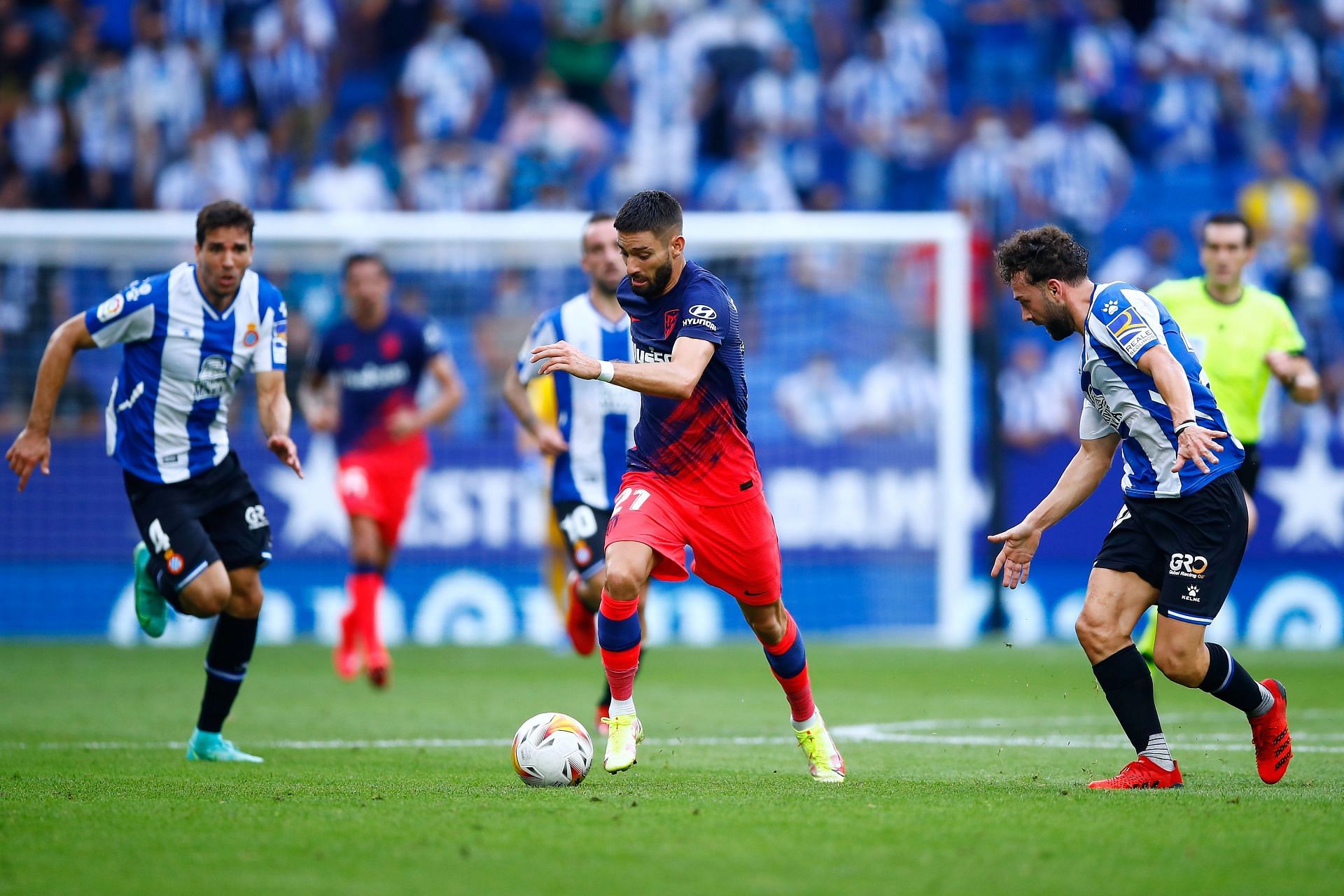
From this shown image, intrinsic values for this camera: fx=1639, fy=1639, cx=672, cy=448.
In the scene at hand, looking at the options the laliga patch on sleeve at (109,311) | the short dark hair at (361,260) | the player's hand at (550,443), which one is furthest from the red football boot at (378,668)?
the laliga patch on sleeve at (109,311)

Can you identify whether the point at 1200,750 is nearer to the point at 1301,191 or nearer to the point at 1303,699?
the point at 1303,699

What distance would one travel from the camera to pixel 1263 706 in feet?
21.9

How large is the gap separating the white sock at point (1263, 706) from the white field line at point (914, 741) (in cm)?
146

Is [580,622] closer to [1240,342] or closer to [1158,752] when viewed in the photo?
[1158,752]

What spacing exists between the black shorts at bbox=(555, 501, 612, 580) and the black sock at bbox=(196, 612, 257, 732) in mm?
2043

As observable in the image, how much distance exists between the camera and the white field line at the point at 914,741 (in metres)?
8.16

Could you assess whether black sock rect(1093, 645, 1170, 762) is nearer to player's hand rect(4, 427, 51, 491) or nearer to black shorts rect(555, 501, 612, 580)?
black shorts rect(555, 501, 612, 580)

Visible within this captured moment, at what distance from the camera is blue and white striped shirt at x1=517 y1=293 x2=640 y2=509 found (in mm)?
9289

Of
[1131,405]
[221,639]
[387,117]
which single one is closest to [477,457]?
[387,117]

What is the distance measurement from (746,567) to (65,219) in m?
9.66

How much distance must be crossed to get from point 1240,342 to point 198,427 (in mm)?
6138

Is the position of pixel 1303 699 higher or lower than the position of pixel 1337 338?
lower

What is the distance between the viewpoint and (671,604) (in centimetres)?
1555

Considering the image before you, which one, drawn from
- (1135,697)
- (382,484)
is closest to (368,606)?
(382,484)
